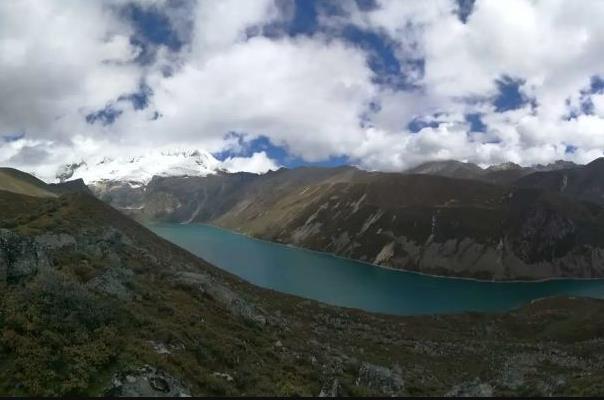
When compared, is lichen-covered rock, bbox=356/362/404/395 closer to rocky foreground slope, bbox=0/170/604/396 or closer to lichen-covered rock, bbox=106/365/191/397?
rocky foreground slope, bbox=0/170/604/396

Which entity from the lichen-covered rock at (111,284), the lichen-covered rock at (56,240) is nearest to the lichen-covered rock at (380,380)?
the lichen-covered rock at (111,284)

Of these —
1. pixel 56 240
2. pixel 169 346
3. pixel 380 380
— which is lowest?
pixel 380 380

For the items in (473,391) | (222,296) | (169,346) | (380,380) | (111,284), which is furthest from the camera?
(222,296)

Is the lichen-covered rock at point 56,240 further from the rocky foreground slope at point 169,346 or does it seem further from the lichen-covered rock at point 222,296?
the lichen-covered rock at point 222,296

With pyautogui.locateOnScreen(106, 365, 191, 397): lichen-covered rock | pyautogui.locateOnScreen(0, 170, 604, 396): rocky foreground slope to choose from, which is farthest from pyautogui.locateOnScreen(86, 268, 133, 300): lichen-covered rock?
pyautogui.locateOnScreen(106, 365, 191, 397): lichen-covered rock

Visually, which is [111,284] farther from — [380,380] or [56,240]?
[380,380]

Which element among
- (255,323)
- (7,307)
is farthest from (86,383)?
(255,323)

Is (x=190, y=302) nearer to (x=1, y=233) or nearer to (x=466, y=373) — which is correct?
(x=1, y=233)

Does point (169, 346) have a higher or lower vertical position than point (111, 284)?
lower

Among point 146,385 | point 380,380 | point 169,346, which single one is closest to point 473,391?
point 380,380
